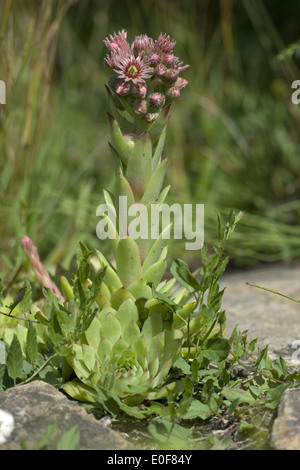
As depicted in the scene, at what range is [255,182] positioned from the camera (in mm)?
2902

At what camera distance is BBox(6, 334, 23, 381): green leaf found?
1088 millimetres

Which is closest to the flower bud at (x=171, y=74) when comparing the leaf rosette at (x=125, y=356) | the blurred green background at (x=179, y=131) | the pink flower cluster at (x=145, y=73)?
the pink flower cluster at (x=145, y=73)

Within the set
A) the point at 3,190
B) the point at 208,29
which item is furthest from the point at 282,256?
the point at 208,29

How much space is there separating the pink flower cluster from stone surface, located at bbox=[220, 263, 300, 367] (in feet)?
2.24

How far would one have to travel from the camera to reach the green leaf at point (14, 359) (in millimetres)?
1088

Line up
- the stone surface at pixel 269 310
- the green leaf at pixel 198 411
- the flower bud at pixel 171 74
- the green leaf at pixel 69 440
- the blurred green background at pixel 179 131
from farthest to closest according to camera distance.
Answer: the blurred green background at pixel 179 131 < the stone surface at pixel 269 310 < the flower bud at pixel 171 74 < the green leaf at pixel 198 411 < the green leaf at pixel 69 440

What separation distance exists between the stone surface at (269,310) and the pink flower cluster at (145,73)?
683 millimetres

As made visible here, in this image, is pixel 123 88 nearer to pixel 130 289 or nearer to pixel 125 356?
pixel 130 289

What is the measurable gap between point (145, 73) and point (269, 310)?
0.93m

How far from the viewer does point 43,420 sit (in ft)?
3.39

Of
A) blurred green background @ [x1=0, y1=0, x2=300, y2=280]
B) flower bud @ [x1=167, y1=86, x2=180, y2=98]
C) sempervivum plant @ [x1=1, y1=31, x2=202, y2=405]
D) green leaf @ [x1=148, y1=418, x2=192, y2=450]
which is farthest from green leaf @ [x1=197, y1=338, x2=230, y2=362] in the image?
blurred green background @ [x1=0, y1=0, x2=300, y2=280]

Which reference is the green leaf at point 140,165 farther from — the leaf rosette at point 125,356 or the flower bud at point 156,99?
the leaf rosette at point 125,356

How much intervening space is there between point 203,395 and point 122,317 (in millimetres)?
229

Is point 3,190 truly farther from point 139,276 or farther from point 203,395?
point 203,395
